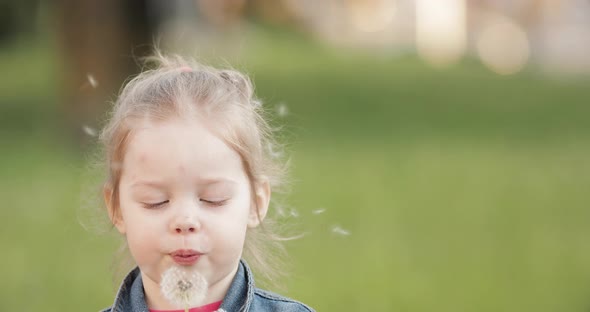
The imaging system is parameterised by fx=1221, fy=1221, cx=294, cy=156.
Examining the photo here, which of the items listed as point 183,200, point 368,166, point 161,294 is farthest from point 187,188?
point 368,166

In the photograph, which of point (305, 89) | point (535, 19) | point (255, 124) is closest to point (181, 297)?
point (255, 124)

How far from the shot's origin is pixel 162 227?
289 cm

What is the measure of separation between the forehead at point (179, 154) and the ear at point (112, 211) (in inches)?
6.3

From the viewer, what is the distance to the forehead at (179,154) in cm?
289

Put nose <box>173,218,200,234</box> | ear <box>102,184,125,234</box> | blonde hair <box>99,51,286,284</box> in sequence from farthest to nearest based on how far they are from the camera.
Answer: ear <box>102,184,125,234</box> < blonde hair <box>99,51,286,284</box> < nose <box>173,218,200,234</box>

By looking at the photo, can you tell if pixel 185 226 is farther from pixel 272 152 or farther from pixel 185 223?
pixel 272 152

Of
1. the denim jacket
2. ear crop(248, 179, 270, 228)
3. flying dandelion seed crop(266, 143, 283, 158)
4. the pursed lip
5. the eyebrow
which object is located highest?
flying dandelion seed crop(266, 143, 283, 158)

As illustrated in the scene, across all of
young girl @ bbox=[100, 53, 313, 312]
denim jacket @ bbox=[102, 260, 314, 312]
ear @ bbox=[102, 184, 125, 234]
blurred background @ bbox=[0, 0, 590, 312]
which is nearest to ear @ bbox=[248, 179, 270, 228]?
young girl @ bbox=[100, 53, 313, 312]

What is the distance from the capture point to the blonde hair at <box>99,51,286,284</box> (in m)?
3.01

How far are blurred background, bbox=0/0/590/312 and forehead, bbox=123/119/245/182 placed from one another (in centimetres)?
47

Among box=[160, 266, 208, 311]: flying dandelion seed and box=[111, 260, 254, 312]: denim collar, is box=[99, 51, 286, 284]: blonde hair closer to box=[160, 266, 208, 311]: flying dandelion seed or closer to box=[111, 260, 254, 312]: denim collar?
box=[111, 260, 254, 312]: denim collar

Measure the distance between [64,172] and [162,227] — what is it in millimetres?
6896

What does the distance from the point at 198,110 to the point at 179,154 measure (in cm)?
16

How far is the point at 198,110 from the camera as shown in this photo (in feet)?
9.86
